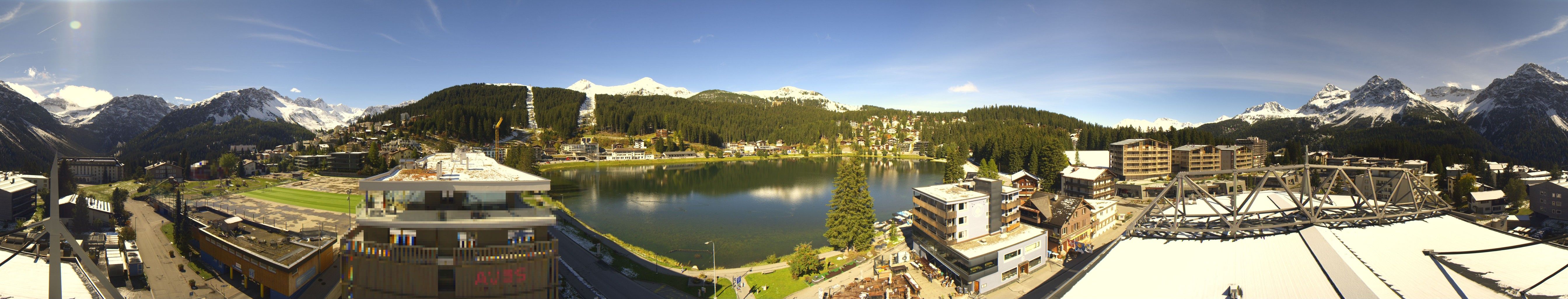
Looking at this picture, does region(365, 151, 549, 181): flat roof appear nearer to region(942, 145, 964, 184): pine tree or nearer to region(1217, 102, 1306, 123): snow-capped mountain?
region(942, 145, 964, 184): pine tree

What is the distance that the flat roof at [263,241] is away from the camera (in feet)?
15.2

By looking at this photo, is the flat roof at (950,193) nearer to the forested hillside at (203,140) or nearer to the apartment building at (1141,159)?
the forested hillside at (203,140)

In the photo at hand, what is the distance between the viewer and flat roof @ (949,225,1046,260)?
8531mm

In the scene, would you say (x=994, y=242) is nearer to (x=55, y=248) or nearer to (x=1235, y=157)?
(x=55, y=248)

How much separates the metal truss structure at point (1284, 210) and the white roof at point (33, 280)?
10.8 m

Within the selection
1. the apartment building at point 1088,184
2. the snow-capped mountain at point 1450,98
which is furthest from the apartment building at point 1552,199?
the snow-capped mountain at point 1450,98

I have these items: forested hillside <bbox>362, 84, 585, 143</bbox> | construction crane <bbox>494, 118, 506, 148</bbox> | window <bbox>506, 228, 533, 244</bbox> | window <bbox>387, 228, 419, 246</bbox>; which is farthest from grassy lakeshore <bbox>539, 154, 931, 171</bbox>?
window <bbox>387, 228, 419, 246</bbox>

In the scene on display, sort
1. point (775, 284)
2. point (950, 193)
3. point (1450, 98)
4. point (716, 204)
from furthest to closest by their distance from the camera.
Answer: point (1450, 98)
point (716, 204)
point (950, 193)
point (775, 284)

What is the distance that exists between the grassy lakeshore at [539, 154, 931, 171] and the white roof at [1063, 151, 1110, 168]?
1350 cm

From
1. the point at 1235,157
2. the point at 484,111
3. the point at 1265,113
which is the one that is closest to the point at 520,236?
the point at 484,111

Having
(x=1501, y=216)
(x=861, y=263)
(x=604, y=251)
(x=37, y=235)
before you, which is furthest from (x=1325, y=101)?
(x=37, y=235)

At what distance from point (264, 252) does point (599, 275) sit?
3576mm

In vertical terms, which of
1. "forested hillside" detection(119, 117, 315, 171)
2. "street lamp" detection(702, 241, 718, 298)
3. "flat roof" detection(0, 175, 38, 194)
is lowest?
"street lamp" detection(702, 241, 718, 298)

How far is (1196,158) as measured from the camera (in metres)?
24.3
